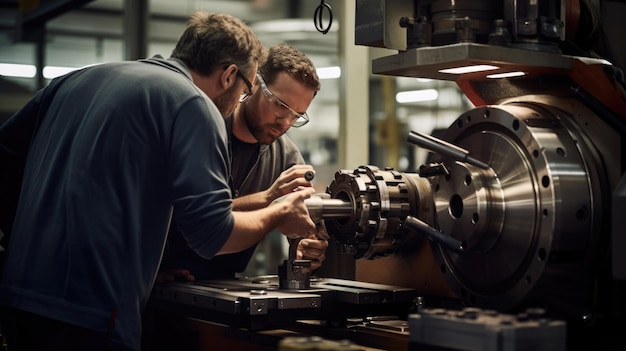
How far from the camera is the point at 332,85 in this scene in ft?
15.4

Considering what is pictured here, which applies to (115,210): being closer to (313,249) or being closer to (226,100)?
(226,100)

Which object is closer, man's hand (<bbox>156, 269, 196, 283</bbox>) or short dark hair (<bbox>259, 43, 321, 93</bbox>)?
man's hand (<bbox>156, 269, 196, 283</bbox>)

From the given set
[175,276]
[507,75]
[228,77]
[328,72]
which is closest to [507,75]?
[507,75]

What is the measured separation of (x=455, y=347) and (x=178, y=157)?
69 cm

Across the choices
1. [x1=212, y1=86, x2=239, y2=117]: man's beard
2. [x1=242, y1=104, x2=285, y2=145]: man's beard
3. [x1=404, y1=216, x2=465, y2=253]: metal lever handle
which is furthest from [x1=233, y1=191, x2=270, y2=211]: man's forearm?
[x1=404, y1=216, x2=465, y2=253]: metal lever handle

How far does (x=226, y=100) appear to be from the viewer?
2006 millimetres

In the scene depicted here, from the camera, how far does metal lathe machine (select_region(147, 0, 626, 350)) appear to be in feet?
5.04

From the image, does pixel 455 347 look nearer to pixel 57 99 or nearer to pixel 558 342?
pixel 558 342

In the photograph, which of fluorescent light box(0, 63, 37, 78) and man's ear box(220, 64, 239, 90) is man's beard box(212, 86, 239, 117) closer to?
man's ear box(220, 64, 239, 90)

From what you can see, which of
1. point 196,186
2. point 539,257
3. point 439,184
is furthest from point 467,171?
point 196,186

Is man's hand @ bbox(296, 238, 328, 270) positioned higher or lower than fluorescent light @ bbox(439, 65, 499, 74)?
lower

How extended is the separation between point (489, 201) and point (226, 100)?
0.70 meters

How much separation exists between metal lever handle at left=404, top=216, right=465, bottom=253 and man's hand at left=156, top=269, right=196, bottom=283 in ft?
2.17

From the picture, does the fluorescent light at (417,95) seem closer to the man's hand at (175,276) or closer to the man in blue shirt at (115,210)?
the man's hand at (175,276)
